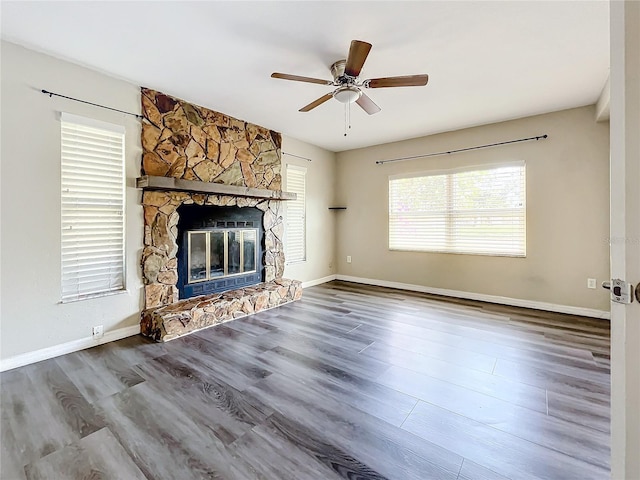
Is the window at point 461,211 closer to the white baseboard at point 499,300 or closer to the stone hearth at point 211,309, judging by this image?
the white baseboard at point 499,300

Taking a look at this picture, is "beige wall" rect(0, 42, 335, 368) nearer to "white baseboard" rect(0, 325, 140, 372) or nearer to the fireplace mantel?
"white baseboard" rect(0, 325, 140, 372)

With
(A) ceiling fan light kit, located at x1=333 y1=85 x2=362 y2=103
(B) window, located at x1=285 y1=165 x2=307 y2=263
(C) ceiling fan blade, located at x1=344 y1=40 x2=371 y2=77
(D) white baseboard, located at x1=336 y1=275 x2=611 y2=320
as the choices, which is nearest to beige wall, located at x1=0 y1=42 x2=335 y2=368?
(A) ceiling fan light kit, located at x1=333 y1=85 x2=362 y2=103

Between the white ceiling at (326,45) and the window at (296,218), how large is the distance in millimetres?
1665

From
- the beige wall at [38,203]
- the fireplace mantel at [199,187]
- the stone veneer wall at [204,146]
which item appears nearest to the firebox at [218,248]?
the fireplace mantel at [199,187]

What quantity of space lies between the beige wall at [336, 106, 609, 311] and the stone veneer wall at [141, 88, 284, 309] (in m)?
2.62

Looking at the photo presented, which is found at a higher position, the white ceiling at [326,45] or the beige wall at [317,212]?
the white ceiling at [326,45]

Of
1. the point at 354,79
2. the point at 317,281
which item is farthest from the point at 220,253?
the point at 354,79

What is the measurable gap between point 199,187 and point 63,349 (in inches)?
79.2

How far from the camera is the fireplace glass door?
144 inches

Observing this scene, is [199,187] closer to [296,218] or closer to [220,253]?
[220,253]

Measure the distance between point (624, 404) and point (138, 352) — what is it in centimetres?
323

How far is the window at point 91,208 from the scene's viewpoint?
2723 mm

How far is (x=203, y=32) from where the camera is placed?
7.45 feet

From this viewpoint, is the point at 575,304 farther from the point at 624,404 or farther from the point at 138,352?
the point at 138,352
